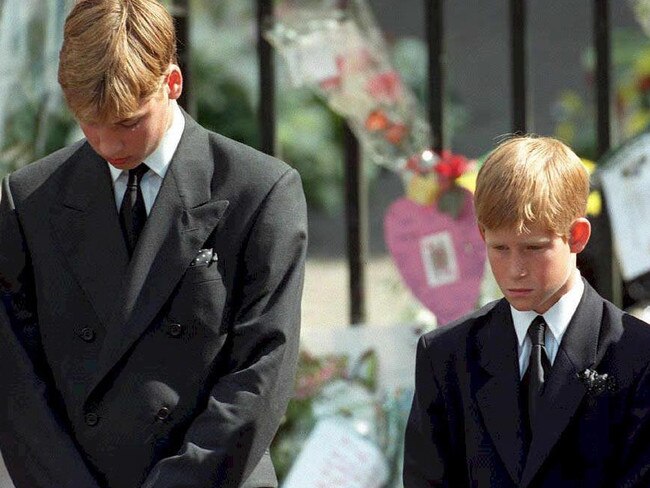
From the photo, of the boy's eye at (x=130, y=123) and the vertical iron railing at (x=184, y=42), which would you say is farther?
the vertical iron railing at (x=184, y=42)

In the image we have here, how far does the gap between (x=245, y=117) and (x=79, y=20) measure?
451 centimetres

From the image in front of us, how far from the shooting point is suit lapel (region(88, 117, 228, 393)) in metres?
2.69

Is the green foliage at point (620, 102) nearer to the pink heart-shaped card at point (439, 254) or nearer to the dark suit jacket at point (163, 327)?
the pink heart-shaped card at point (439, 254)

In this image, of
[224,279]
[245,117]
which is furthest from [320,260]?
[224,279]

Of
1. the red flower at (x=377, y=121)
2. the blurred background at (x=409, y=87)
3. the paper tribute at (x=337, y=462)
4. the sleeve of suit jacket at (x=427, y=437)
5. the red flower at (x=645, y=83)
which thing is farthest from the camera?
the blurred background at (x=409, y=87)

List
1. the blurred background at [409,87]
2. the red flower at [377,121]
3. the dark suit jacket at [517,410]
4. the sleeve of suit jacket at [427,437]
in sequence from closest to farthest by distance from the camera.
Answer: the dark suit jacket at [517,410] → the sleeve of suit jacket at [427,437] → the red flower at [377,121] → the blurred background at [409,87]

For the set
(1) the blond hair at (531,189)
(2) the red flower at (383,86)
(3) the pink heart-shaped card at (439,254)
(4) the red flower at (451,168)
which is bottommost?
(3) the pink heart-shaped card at (439,254)

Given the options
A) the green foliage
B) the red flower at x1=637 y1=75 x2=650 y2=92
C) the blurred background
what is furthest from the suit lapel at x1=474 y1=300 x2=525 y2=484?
the blurred background

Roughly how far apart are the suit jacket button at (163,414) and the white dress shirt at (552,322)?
2.03 feet

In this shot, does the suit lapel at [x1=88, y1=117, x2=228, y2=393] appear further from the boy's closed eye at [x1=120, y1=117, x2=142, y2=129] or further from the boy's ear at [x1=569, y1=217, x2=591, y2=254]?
the boy's ear at [x1=569, y1=217, x2=591, y2=254]

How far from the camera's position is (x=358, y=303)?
433 centimetres

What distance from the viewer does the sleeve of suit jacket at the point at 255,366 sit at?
103 inches

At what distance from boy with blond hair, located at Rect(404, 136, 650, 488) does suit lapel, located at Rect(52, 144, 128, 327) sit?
567 millimetres

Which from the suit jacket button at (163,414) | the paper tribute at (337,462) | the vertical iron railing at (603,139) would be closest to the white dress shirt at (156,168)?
the suit jacket button at (163,414)
